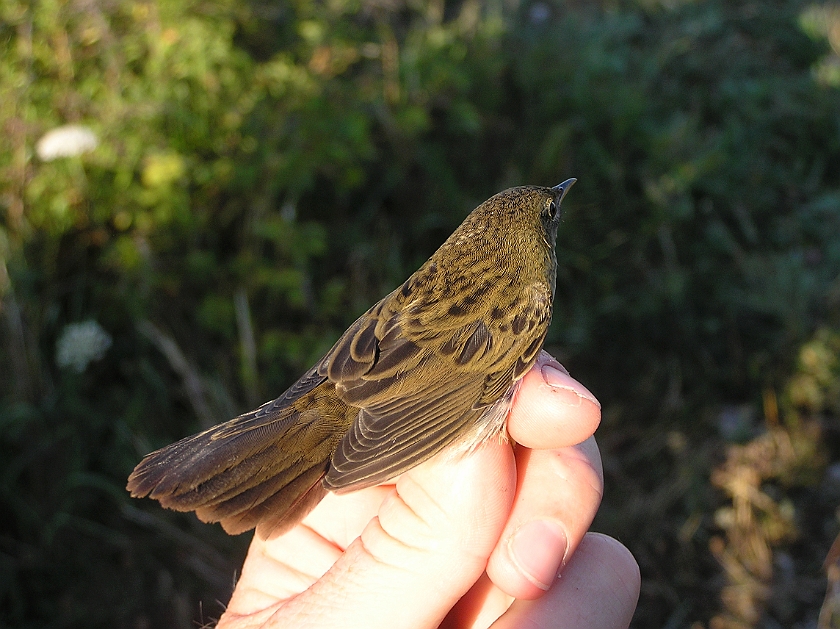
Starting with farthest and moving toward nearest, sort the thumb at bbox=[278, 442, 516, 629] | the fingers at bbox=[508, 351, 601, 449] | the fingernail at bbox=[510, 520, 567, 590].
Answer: the fingers at bbox=[508, 351, 601, 449], the fingernail at bbox=[510, 520, 567, 590], the thumb at bbox=[278, 442, 516, 629]

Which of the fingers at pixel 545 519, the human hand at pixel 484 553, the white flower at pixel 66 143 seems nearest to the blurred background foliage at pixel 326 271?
the white flower at pixel 66 143

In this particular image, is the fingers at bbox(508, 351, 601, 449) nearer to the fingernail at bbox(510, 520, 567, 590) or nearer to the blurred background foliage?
the fingernail at bbox(510, 520, 567, 590)

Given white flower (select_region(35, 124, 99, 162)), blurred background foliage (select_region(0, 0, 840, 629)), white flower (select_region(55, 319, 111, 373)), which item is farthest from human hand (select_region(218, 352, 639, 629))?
white flower (select_region(35, 124, 99, 162))

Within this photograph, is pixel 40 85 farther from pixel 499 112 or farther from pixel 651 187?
pixel 651 187

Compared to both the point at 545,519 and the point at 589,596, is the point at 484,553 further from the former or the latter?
the point at 589,596

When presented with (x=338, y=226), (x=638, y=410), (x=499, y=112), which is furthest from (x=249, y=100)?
(x=638, y=410)

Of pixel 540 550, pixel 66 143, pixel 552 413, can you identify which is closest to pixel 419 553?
pixel 540 550

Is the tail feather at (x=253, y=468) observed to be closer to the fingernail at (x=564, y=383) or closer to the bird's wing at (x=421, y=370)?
the bird's wing at (x=421, y=370)
